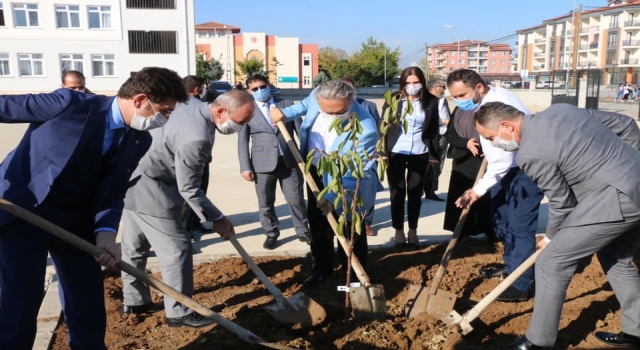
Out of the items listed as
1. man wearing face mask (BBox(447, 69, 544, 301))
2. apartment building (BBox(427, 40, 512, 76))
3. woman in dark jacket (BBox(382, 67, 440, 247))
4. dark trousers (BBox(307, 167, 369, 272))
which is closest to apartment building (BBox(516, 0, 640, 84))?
apartment building (BBox(427, 40, 512, 76))

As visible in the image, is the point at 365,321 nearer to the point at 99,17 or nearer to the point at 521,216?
the point at 521,216

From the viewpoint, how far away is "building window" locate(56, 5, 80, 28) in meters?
36.4

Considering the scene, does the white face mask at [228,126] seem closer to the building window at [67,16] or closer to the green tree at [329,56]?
the building window at [67,16]

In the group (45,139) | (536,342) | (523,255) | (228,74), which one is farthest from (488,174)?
(228,74)

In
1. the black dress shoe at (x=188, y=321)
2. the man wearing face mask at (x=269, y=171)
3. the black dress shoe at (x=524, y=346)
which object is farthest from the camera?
the man wearing face mask at (x=269, y=171)

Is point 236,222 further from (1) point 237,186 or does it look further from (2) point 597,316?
(2) point 597,316

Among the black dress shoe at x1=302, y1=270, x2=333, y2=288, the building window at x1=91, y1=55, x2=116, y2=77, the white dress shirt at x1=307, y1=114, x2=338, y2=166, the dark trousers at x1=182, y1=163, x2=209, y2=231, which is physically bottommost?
the black dress shoe at x1=302, y1=270, x2=333, y2=288

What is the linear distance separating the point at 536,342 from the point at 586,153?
1.13 metres

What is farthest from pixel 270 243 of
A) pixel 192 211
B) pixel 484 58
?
pixel 484 58

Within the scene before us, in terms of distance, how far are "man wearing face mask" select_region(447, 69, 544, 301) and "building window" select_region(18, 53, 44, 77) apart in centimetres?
3800

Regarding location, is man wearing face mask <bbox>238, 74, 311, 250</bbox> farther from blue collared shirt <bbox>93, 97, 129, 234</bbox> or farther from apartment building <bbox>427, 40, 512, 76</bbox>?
apartment building <bbox>427, 40, 512, 76</bbox>

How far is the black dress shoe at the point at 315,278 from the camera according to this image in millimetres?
4371

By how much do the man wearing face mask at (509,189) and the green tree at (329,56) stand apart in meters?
65.1

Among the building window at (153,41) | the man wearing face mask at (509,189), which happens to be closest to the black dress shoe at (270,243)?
the man wearing face mask at (509,189)
